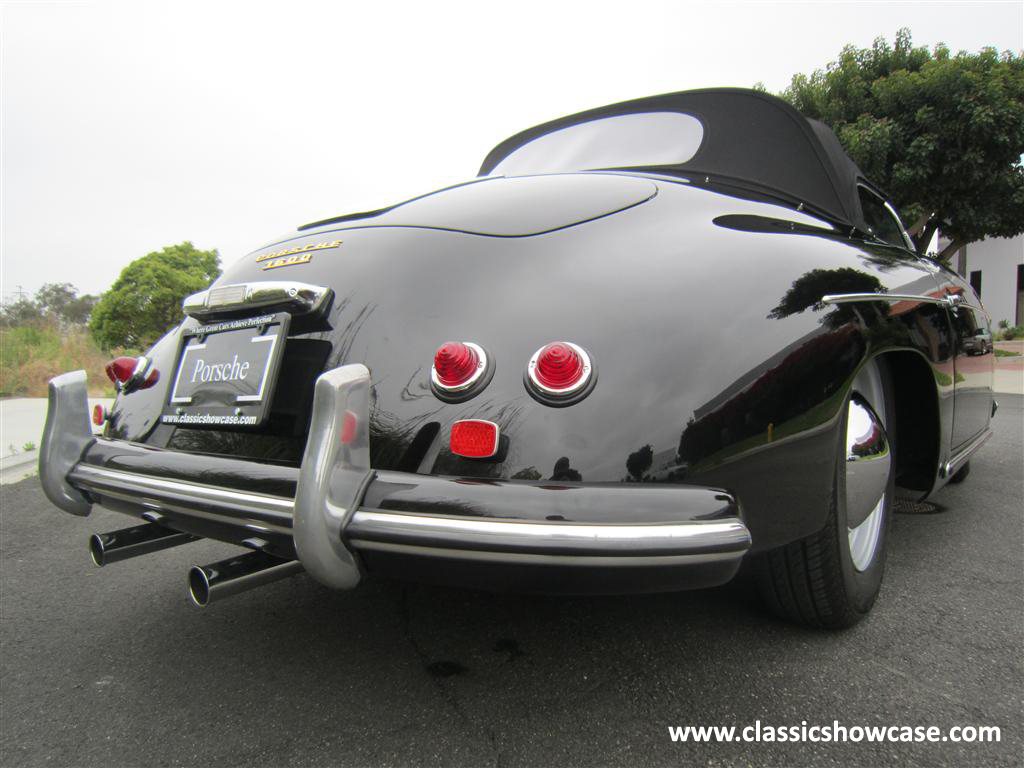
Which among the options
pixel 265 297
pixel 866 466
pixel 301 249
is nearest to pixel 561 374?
pixel 265 297

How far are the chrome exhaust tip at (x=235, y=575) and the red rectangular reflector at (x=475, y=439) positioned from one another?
1.56 feet

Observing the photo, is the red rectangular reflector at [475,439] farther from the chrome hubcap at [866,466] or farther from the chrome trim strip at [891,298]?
the chrome hubcap at [866,466]

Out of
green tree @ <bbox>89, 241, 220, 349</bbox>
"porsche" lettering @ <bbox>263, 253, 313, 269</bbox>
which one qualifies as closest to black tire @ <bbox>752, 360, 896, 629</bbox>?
"porsche" lettering @ <bbox>263, 253, 313, 269</bbox>

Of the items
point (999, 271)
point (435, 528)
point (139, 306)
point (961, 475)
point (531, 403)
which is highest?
point (531, 403)

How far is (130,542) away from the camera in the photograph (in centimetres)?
170

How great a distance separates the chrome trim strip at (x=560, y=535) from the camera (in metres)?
1.13

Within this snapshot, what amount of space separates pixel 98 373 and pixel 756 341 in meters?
10.4

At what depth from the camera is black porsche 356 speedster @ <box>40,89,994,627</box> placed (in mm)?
1185

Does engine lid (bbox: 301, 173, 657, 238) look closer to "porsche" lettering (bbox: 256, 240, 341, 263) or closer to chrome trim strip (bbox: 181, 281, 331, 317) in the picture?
"porsche" lettering (bbox: 256, 240, 341, 263)

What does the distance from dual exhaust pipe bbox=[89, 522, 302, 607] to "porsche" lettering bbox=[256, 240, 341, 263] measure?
0.76m

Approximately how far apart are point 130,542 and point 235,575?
1.61 ft

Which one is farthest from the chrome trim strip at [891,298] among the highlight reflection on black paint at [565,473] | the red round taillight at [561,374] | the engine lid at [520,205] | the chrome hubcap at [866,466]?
the highlight reflection on black paint at [565,473]

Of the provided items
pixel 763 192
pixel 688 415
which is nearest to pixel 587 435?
pixel 688 415

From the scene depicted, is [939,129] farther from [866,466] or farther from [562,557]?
[562,557]
